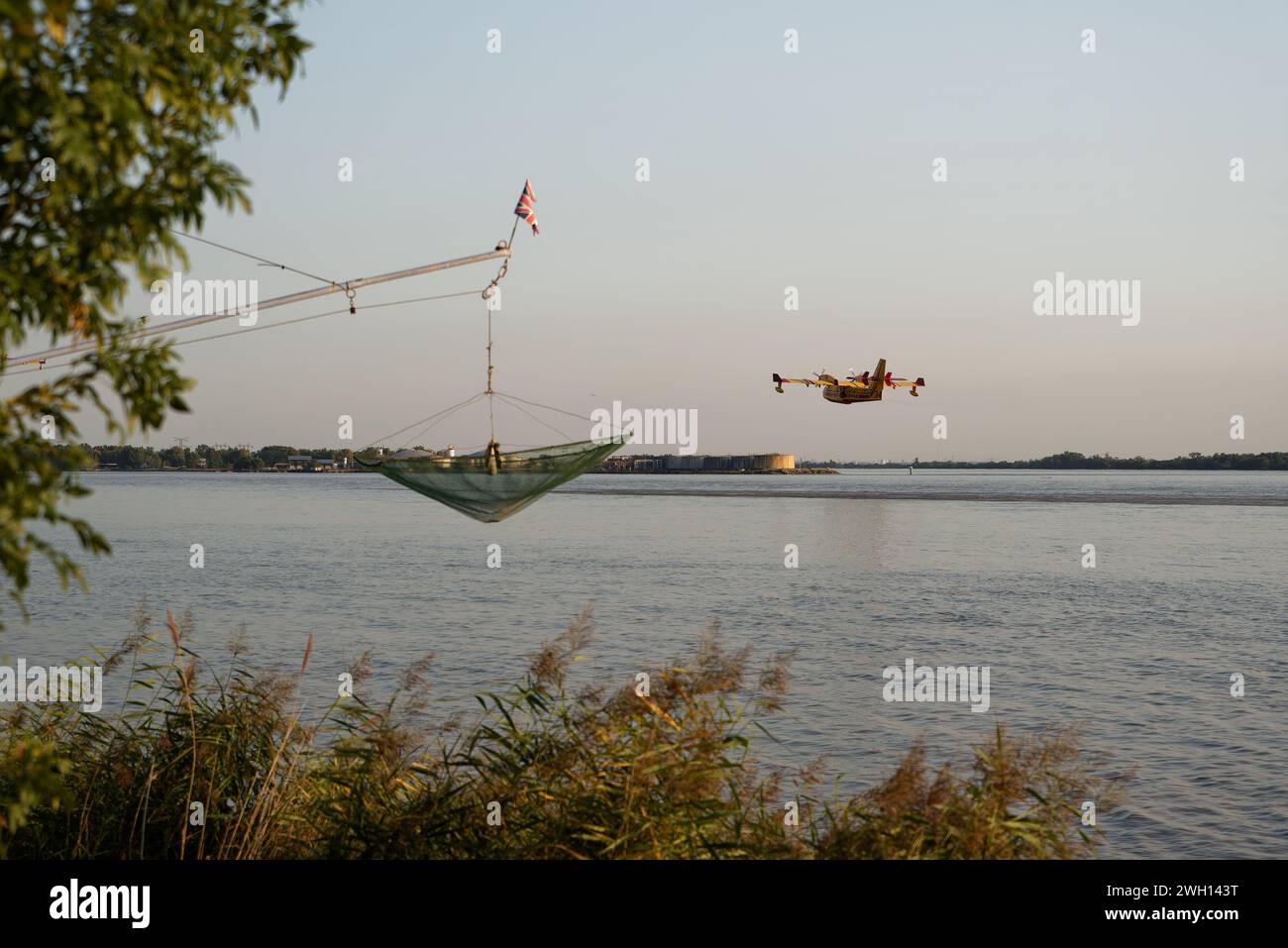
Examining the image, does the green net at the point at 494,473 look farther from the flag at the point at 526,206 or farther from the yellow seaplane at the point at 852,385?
the yellow seaplane at the point at 852,385

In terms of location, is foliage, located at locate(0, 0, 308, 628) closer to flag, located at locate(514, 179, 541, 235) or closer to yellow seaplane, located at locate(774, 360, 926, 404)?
flag, located at locate(514, 179, 541, 235)

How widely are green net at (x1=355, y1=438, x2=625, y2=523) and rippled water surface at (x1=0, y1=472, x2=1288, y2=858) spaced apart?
2.91 meters

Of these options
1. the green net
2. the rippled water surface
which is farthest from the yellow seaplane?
the green net

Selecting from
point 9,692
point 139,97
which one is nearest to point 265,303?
point 139,97

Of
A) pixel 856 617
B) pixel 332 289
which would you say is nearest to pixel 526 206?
pixel 332 289

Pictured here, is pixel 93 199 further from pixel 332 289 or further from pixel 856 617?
pixel 856 617

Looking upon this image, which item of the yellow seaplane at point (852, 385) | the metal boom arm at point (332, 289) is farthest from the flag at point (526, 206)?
the yellow seaplane at point (852, 385)

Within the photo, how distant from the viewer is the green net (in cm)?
1388

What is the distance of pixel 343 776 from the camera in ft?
28.1

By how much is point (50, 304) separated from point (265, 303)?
4051 mm

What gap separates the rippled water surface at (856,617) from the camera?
15.9 meters

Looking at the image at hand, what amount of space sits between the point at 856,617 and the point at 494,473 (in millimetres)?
18380

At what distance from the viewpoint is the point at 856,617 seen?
30219 mm
